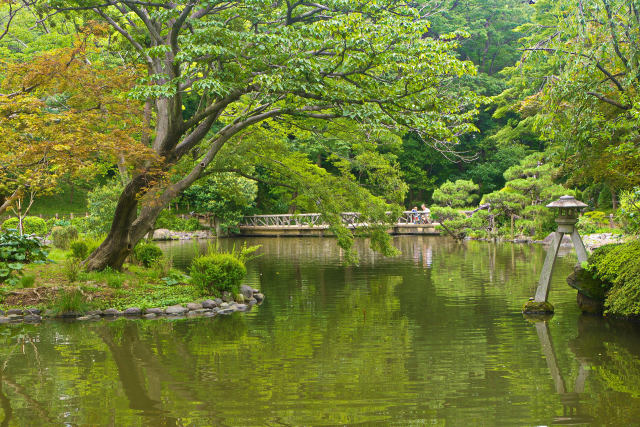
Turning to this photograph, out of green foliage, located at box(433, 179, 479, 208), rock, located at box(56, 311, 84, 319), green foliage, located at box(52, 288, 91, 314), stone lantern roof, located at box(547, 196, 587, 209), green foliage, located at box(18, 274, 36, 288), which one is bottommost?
rock, located at box(56, 311, 84, 319)

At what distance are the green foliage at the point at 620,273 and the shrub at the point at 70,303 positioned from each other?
8873 millimetres

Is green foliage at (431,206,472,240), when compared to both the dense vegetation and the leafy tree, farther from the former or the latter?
the leafy tree

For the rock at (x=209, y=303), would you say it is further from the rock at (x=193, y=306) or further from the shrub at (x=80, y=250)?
the shrub at (x=80, y=250)

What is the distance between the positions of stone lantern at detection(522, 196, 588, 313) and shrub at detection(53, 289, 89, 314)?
7.96m

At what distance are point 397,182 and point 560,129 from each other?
4.69 metres

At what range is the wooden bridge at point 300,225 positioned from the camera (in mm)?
33969

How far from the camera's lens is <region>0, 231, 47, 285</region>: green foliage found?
11305mm

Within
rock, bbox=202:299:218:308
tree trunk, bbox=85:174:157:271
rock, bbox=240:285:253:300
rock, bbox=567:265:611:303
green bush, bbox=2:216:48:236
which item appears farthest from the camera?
green bush, bbox=2:216:48:236

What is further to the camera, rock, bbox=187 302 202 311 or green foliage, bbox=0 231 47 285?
green foliage, bbox=0 231 47 285

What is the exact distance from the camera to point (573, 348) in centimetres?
769

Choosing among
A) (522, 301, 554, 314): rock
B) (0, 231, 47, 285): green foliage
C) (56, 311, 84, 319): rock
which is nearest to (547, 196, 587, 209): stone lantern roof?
(522, 301, 554, 314): rock

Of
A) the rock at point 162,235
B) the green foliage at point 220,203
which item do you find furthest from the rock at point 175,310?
the rock at point 162,235

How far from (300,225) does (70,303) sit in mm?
26440

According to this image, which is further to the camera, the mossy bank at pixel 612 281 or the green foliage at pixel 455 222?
the green foliage at pixel 455 222
